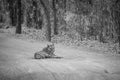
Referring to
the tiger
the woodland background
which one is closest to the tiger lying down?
the tiger

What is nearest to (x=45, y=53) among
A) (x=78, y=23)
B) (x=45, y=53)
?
(x=45, y=53)

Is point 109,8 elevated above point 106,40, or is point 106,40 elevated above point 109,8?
point 109,8

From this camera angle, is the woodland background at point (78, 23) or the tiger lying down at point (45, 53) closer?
the tiger lying down at point (45, 53)

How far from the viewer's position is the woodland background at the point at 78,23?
66.5 ft

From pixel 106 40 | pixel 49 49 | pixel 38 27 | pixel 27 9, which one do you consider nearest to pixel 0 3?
pixel 27 9

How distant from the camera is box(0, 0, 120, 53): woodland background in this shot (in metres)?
20.3

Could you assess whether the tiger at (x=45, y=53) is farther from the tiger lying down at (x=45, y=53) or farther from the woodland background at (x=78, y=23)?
the woodland background at (x=78, y=23)

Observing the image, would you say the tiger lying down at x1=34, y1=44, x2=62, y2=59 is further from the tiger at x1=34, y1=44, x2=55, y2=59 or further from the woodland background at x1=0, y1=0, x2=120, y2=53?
the woodland background at x1=0, y1=0, x2=120, y2=53

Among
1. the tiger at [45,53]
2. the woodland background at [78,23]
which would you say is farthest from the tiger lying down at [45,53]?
the woodland background at [78,23]

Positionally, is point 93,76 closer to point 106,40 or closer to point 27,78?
point 27,78

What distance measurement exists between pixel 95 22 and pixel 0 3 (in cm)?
2338

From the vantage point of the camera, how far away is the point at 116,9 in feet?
60.3

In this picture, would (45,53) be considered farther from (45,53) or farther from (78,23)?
(78,23)

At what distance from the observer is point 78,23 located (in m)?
26.0
